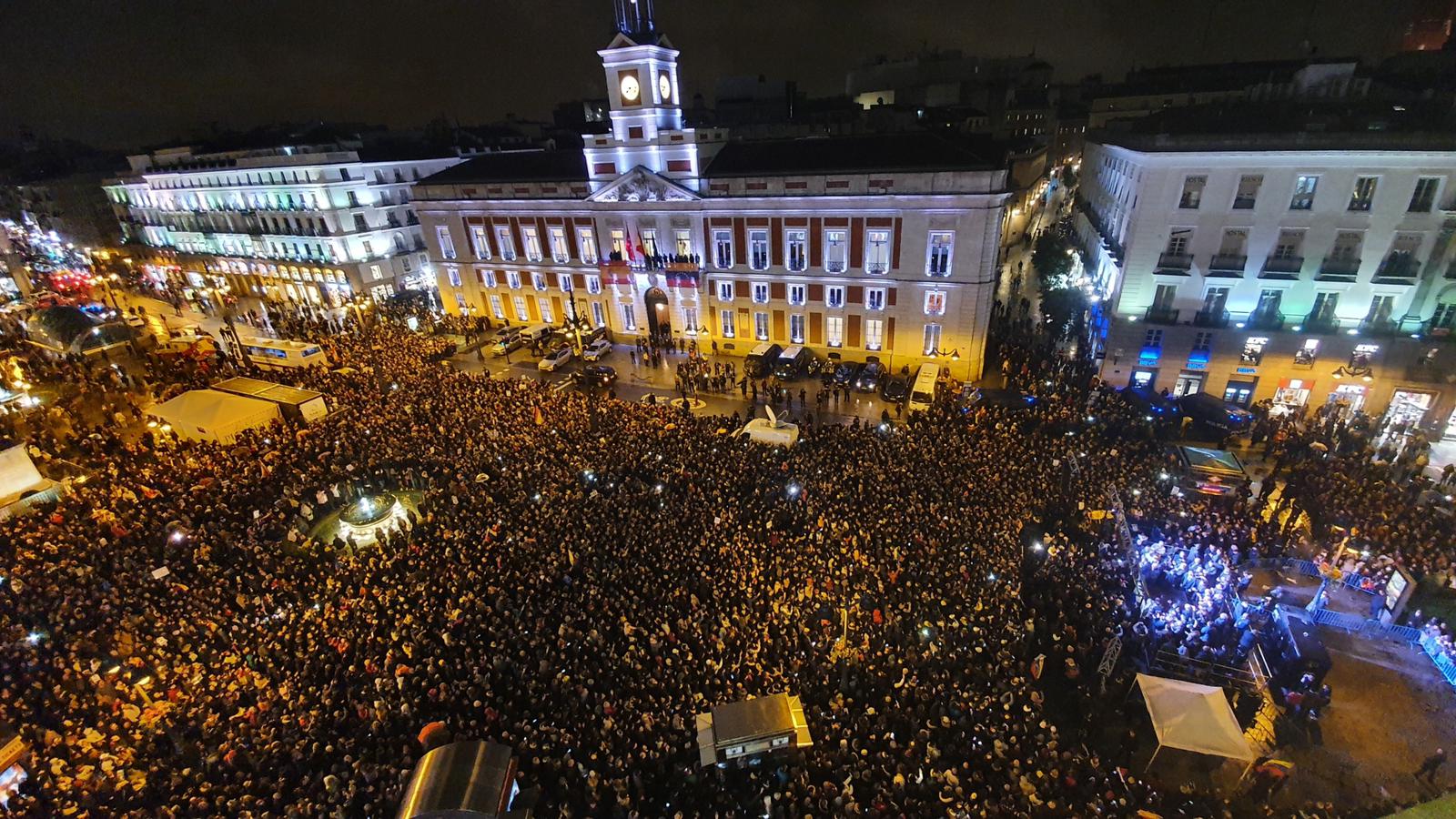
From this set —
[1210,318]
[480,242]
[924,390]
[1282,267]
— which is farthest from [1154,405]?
[480,242]

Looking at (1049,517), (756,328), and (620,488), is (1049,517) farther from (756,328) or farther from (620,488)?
(756,328)

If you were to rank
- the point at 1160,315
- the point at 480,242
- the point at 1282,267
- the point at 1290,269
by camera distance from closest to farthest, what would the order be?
the point at 1290,269 < the point at 1282,267 < the point at 1160,315 < the point at 480,242

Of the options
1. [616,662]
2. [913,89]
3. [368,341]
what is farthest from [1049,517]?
[913,89]

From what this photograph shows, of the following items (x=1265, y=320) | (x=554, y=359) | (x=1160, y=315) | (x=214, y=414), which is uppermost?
(x=1265, y=320)

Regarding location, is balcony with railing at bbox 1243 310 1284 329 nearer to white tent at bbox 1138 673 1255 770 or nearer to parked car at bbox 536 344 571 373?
white tent at bbox 1138 673 1255 770

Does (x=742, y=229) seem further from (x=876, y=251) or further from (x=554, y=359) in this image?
(x=554, y=359)

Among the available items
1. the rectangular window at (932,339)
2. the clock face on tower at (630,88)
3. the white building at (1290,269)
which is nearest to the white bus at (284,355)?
the clock face on tower at (630,88)
